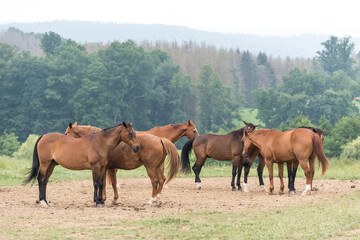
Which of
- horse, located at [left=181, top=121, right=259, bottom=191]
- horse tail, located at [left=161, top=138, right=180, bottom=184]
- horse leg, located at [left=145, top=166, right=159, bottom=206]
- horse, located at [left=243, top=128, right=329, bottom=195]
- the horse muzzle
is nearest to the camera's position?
the horse muzzle

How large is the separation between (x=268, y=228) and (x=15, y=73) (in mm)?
83823

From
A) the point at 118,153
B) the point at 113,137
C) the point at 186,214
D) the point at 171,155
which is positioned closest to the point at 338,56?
the point at 171,155

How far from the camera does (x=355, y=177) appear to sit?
793 inches

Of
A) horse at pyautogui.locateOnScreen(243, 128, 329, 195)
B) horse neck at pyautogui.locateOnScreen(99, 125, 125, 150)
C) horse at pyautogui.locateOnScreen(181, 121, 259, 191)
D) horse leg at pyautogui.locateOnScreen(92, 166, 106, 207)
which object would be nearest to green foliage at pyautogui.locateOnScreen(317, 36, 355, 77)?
horse at pyautogui.locateOnScreen(181, 121, 259, 191)

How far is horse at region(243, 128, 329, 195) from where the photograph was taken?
1537 cm

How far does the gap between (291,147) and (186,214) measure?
14.4 feet

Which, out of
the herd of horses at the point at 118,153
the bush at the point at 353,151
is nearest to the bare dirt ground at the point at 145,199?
the herd of horses at the point at 118,153

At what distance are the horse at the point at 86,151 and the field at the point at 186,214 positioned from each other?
2.43ft

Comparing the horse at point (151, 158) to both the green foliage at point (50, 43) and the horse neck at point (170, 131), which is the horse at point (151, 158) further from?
the green foliage at point (50, 43)

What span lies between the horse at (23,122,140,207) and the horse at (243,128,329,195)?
4270 millimetres

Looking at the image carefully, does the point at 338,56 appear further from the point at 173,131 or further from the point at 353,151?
the point at 173,131

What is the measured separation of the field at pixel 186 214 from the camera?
33.7ft

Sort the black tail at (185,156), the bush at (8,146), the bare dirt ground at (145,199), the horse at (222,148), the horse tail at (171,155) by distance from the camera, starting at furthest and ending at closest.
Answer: the bush at (8,146)
the black tail at (185,156)
the horse at (222,148)
the horse tail at (171,155)
the bare dirt ground at (145,199)

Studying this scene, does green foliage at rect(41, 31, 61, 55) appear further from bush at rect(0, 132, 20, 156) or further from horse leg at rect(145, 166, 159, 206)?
horse leg at rect(145, 166, 159, 206)
